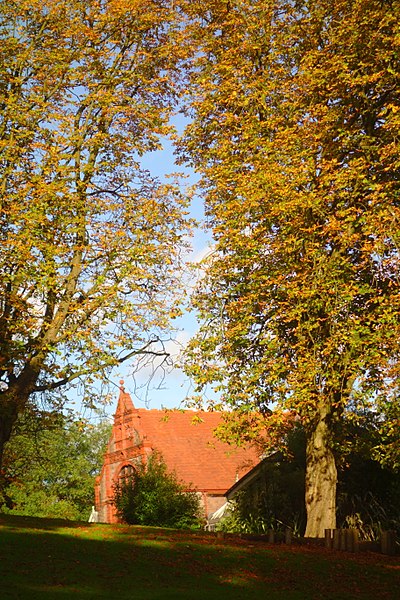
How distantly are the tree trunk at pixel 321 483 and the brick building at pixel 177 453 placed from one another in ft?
83.5

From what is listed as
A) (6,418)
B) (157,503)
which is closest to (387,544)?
(6,418)

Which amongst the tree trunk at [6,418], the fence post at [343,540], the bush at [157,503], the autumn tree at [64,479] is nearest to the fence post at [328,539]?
the fence post at [343,540]

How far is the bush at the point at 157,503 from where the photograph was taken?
109 feet

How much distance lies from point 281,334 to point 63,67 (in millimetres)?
10856

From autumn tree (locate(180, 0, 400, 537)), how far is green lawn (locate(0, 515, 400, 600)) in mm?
3614

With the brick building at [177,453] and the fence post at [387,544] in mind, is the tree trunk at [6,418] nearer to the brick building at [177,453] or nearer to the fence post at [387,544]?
the fence post at [387,544]

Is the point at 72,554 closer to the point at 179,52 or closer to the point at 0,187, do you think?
the point at 0,187

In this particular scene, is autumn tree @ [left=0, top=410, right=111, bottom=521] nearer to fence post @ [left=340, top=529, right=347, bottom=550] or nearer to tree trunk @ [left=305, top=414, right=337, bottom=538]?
tree trunk @ [left=305, top=414, right=337, bottom=538]

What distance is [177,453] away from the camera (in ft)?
163

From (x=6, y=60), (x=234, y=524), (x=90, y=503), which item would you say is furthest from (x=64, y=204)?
(x=90, y=503)

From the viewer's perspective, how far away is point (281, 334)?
20688 mm

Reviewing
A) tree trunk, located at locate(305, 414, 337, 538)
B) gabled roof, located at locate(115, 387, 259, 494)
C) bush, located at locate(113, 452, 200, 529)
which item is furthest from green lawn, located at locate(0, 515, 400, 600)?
gabled roof, located at locate(115, 387, 259, 494)

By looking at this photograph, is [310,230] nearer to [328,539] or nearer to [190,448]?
[328,539]

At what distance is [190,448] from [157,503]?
1720 centimetres
